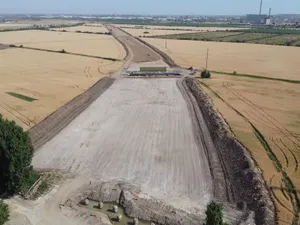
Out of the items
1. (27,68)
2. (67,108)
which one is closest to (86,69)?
(27,68)

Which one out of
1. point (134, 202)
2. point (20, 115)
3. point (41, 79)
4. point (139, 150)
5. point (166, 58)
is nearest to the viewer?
point (134, 202)

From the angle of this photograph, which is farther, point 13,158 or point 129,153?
point 129,153

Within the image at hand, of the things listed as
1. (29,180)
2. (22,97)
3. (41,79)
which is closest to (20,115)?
(22,97)

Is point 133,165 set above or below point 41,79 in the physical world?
below

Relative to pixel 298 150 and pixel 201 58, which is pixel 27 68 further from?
pixel 298 150

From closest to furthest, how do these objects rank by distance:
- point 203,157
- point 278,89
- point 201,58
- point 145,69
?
1. point 203,157
2. point 278,89
3. point 145,69
4. point 201,58

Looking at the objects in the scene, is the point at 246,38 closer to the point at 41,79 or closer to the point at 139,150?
the point at 41,79

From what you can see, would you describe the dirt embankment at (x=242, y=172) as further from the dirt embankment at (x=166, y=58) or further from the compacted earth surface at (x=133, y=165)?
the dirt embankment at (x=166, y=58)
